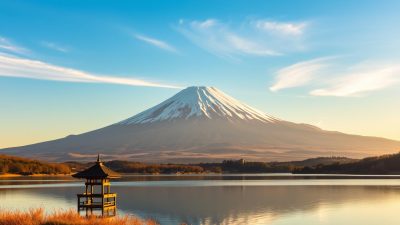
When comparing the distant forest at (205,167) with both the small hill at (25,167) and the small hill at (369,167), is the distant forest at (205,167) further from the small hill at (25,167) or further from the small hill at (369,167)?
the small hill at (25,167)

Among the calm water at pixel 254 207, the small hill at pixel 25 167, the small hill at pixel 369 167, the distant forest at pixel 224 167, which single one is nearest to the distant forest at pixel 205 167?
the distant forest at pixel 224 167

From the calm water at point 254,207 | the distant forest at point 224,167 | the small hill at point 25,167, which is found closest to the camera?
the calm water at point 254,207

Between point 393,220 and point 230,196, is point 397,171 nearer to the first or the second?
point 230,196

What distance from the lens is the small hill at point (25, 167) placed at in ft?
438

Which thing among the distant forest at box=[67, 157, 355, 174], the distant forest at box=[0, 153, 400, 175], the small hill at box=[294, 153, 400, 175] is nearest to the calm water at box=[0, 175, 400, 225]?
the distant forest at box=[0, 153, 400, 175]

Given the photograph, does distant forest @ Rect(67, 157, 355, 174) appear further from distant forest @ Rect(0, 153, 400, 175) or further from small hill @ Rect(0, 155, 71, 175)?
small hill @ Rect(0, 155, 71, 175)

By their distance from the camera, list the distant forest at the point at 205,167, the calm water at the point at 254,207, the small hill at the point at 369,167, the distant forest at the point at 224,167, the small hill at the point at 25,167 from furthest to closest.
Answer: the distant forest at the point at 205,167 < the small hill at the point at 369,167 < the distant forest at the point at 224,167 < the small hill at the point at 25,167 < the calm water at the point at 254,207

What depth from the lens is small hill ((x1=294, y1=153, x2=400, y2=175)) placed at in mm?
148375

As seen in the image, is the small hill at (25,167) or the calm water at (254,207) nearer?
the calm water at (254,207)

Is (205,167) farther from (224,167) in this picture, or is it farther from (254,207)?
(254,207)

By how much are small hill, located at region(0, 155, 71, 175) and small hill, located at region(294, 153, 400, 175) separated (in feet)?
194

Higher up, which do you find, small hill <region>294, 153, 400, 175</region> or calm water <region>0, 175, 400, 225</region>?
small hill <region>294, 153, 400, 175</region>

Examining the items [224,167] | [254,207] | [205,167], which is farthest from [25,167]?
[254,207]

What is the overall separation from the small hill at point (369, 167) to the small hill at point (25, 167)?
59.0 meters
